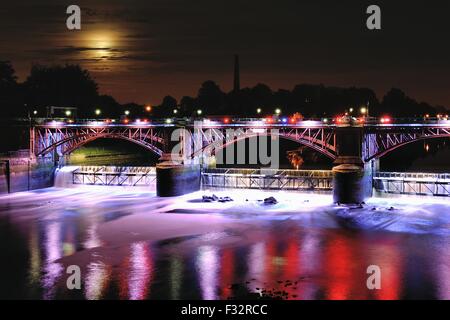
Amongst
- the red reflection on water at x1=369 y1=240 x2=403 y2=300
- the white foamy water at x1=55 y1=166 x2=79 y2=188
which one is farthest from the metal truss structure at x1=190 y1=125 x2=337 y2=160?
the red reflection on water at x1=369 y1=240 x2=403 y2=300

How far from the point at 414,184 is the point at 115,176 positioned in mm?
35467

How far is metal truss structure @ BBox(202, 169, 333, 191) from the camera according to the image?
2308 inches

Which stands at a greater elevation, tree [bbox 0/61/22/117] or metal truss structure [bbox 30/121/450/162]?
tree [bbox 0/61/22/117]

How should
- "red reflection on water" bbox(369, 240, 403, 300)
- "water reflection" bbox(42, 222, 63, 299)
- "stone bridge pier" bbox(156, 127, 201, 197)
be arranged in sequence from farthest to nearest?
"stone bridge pier" bbox(156, 127, 201, 197), "water reflection" bbox(42, 222, 63, 299), "red reflection on water" bbox(369, 240, 403, 300)

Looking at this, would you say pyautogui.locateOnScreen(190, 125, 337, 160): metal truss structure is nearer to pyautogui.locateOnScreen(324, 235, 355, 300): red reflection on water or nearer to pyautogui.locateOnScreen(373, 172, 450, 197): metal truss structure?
pyautogui.locateOnScreen(373, 172, 450, 197): metal truss structure

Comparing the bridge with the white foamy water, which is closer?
Result: the bridge

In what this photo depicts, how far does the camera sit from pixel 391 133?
54000 millimetres

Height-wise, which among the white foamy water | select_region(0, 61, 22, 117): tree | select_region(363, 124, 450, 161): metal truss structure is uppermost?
select_region(0, 61, 22, 117): tree

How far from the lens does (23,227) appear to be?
1790 inches

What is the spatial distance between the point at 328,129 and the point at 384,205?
1059cm

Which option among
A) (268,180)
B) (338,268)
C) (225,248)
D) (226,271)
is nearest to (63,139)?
(268,180)

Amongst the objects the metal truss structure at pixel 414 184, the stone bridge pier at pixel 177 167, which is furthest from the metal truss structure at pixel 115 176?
the metal truss structure at pixel 414 184

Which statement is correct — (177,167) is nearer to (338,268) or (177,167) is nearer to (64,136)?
(64,136)
